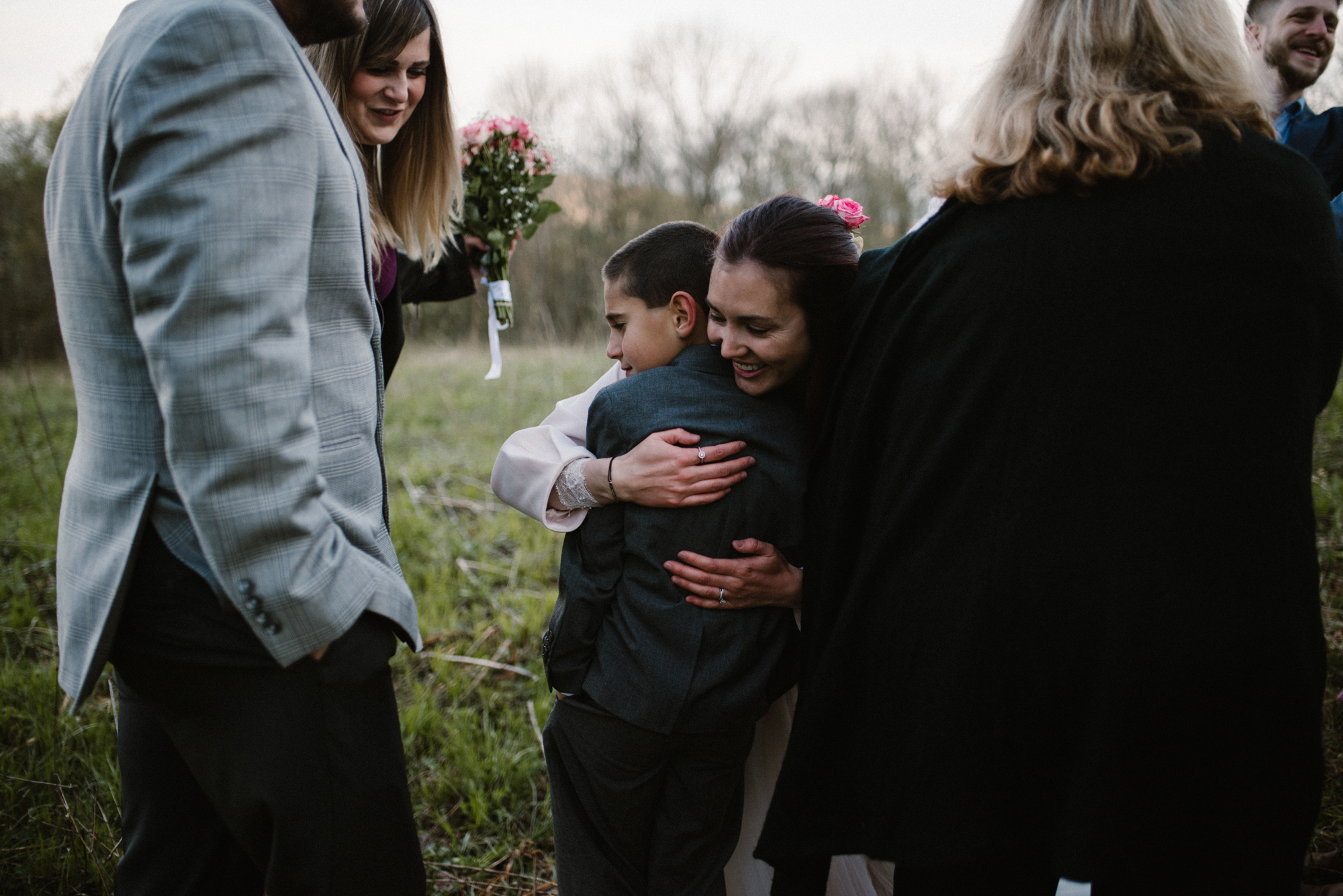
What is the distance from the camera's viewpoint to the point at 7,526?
5.52m

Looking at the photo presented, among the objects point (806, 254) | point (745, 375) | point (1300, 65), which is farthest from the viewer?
point (1300, 65)

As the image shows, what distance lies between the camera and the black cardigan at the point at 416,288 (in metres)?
2.71

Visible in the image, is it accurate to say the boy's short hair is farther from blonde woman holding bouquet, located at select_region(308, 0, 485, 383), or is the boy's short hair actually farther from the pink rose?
blonde woman holding bouquet, located at select_region(308, 0, 485, 383)

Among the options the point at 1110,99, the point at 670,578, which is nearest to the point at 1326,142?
the point at 1110,99

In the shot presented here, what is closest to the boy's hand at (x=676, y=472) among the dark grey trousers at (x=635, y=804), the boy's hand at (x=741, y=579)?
the boy's hand at (x=741, y=579)

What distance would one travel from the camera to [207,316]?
45.5 inches

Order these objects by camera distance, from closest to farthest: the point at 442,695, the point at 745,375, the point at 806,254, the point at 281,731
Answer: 1. the point at 281,731
2. the point at 806,254
3. the point at 745,375
4. the point at 442,695

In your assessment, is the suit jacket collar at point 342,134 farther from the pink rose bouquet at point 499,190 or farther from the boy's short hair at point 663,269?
the pink rose bouquet at point 499,190

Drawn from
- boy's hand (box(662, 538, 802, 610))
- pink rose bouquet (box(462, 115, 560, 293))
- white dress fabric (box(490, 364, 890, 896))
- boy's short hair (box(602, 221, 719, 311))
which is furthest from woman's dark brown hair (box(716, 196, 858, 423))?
pink rose bouquet (box(462, 115, 560, 293))

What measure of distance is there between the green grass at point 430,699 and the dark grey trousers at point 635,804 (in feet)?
3.29

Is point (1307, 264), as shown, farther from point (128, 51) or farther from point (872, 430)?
point (128, 51)

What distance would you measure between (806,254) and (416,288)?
1.71 meters

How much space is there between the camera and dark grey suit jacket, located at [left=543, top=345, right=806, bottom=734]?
72.6 inches

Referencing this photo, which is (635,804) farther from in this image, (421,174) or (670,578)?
(421,174)
